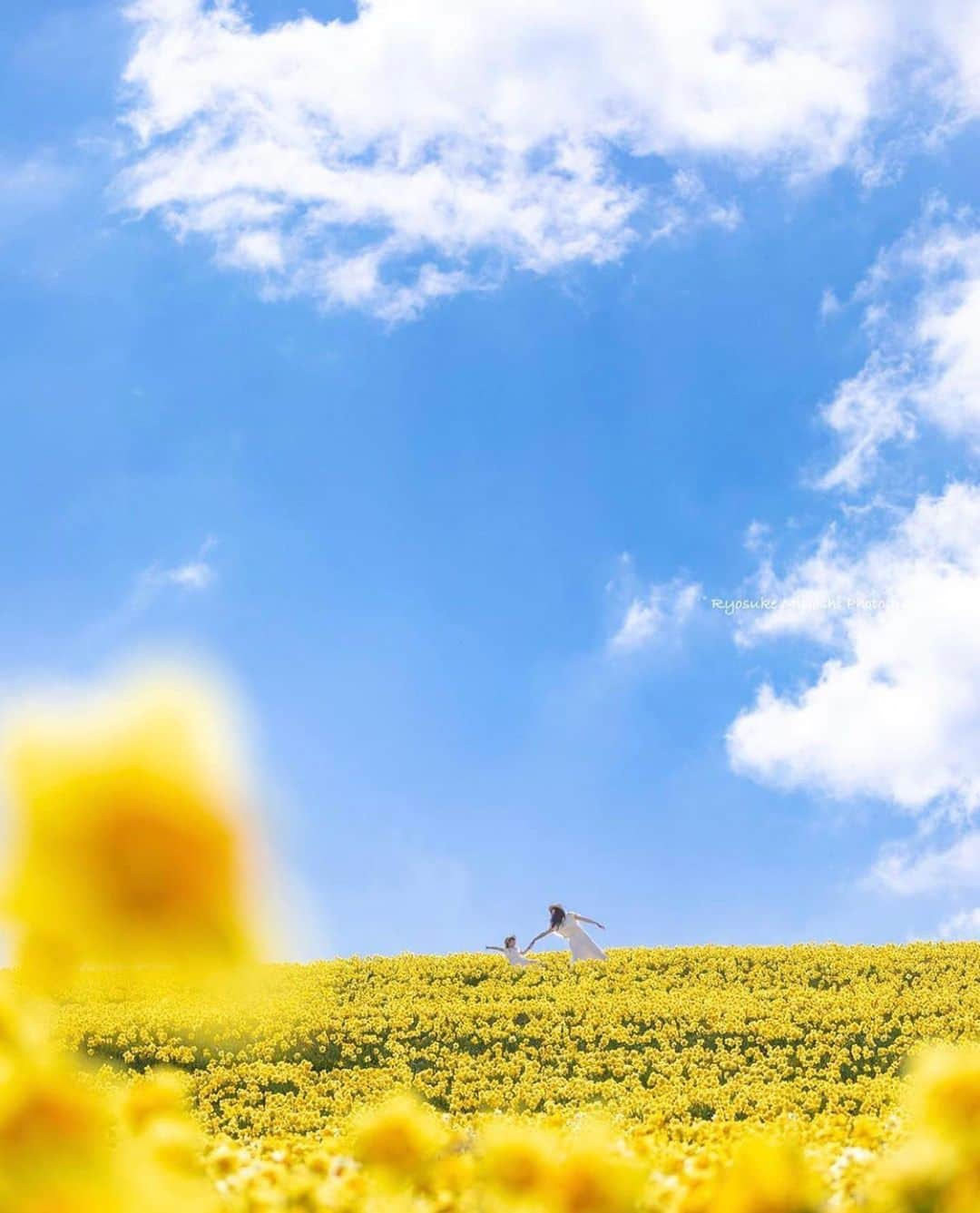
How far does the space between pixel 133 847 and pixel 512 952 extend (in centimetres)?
1490

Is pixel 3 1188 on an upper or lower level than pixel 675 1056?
lower

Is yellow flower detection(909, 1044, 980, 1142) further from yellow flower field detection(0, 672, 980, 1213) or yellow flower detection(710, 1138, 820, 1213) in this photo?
yellow flower detection(710, 1138, 820, 1213)

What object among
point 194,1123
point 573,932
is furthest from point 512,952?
point 194,1123

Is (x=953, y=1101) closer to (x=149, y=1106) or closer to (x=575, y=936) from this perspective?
(x=149, y=1106)

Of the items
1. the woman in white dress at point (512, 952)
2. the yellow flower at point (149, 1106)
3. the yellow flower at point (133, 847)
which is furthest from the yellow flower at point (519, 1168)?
the woman in white dress at point (512, 952)

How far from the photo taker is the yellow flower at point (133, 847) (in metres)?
1.66

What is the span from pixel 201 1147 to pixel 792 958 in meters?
13.5

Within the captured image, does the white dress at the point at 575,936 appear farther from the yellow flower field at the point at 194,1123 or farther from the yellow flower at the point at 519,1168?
the yellow flower at the point at 519,1168

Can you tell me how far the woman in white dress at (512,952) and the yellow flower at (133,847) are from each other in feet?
47.9

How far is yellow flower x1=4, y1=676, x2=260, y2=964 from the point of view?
5.45 ft

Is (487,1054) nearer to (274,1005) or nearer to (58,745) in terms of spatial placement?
(274,1005)

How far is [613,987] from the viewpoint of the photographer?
47.4ft

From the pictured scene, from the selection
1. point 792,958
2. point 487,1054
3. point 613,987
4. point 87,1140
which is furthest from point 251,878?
point 792,958

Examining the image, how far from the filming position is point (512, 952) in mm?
15914
